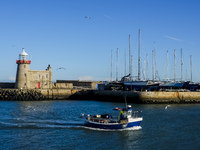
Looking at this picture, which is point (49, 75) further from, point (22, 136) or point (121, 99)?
point (22, 136)

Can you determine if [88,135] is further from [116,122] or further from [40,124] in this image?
[40,124]

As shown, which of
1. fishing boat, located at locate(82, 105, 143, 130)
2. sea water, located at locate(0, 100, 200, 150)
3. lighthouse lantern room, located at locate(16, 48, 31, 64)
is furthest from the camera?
lighthouse lantern room, located at locate(16, 48, 31, 64)

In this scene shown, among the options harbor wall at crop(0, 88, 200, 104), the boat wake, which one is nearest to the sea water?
the boat wake

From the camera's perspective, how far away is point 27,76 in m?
74.8

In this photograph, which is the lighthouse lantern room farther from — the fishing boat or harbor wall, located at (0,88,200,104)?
the fishing boat

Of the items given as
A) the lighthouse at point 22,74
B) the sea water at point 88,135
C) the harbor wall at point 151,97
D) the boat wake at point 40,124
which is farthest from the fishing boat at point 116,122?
the lighthouse at point 22,74

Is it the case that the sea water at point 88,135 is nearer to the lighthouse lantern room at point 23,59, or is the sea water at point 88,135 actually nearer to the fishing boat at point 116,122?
the fishing boat at point 116,122

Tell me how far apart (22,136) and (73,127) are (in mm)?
6650

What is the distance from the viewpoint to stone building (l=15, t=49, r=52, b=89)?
2931 inches

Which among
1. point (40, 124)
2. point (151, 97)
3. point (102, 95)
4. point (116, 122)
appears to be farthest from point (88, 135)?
point (102, 95)

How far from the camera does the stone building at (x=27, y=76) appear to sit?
2931 inches

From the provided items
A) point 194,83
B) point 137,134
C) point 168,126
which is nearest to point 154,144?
point 137,134

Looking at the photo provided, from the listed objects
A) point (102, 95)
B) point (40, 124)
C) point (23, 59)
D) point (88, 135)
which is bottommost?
point (88, 135)

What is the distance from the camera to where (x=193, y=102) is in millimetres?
70375
